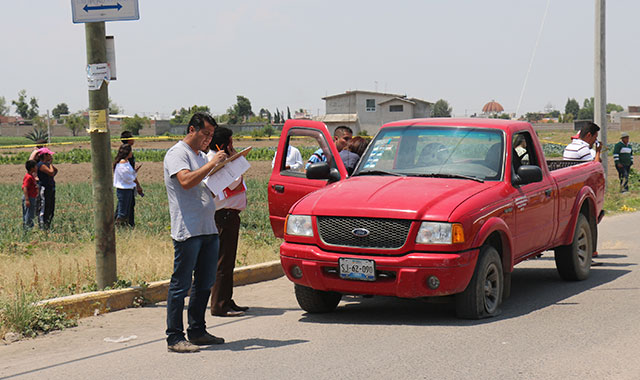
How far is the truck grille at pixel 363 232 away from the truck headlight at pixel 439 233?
0.14 metres

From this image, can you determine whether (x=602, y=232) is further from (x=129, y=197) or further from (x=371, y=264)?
(x=371, y=264)

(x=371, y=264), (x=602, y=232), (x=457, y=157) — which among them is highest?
(x=457, y=157)

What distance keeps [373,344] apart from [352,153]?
4.25 metres

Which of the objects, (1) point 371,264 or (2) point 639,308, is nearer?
(1) point 371,264

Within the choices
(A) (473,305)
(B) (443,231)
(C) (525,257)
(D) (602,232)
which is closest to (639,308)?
(C) (525,257)

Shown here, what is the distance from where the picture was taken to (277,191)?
10.3 meters

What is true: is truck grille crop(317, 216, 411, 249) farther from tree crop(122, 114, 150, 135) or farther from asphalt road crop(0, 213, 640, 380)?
tree crop(122, 114, 150, 135)

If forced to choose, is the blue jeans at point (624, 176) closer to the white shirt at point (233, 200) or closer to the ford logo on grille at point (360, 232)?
the white shirt at point (233, 200)

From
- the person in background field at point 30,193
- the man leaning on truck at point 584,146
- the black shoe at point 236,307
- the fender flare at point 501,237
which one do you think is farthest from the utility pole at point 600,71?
the black shoe at point 236,307

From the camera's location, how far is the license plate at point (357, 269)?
7754 millimetres

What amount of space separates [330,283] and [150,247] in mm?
4682

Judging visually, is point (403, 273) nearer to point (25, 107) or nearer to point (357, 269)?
point (357, 269)

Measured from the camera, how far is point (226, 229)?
8734 mm

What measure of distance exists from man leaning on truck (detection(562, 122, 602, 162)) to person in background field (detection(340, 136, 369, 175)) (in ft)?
10.2
